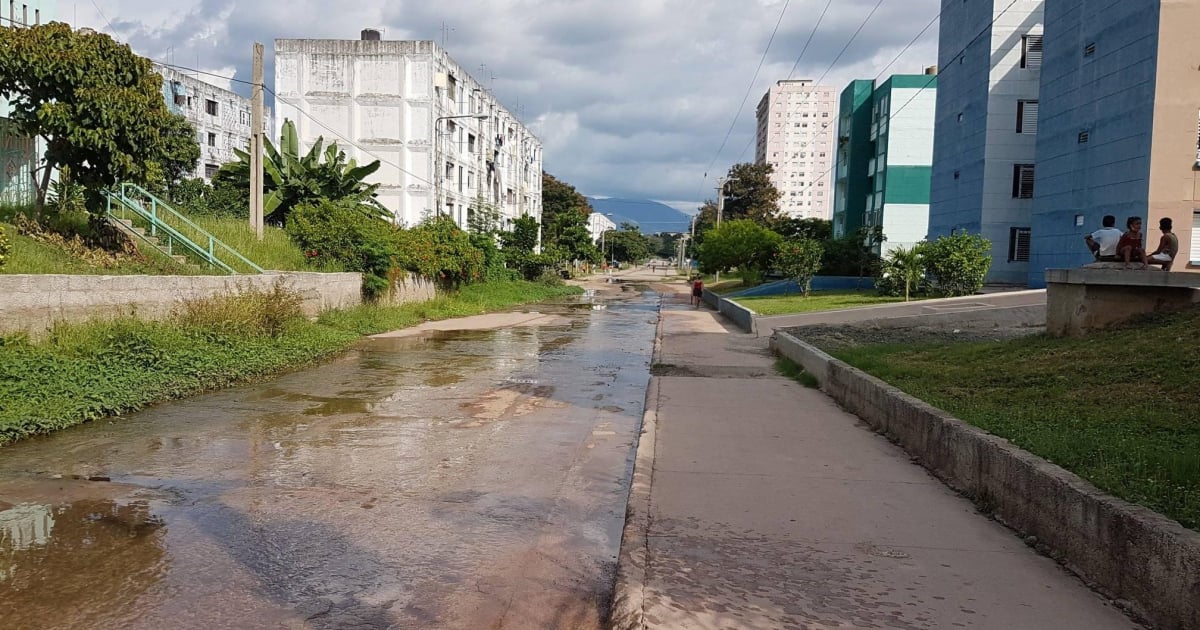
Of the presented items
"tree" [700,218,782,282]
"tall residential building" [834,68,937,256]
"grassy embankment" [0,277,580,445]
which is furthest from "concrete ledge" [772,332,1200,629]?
"tall residential building" [834,68,937,256]

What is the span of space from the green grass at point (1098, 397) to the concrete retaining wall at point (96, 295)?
10.2 metres

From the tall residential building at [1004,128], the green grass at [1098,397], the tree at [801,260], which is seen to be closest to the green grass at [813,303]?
the tree at [801,260]

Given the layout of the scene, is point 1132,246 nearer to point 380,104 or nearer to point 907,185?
point 380,104

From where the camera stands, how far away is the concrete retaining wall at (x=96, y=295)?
940cm

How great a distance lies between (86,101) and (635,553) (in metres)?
11.6

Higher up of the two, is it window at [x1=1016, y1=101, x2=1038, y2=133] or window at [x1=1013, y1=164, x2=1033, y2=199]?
window at [x1=1016, y1=101, x2=1038, y2=133]

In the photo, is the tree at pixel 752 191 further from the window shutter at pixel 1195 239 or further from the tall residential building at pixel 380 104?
the window shutter at pixel 1195 239

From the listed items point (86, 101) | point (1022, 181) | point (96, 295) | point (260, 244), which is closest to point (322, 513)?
point (96, 295)

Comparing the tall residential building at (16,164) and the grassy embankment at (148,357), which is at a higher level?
the tall residential building at (16,164)

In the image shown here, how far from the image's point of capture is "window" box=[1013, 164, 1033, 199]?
29.4 m

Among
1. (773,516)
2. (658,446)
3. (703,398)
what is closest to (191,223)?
(703,398)

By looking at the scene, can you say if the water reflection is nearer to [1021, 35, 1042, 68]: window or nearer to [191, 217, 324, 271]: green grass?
[191, 217, 324, 271]: green grass

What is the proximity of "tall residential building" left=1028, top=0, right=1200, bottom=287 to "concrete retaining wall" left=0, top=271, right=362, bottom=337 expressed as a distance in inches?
824

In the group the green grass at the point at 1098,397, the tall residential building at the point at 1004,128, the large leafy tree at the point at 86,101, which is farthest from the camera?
the tall residential building at the point at 1004,128
